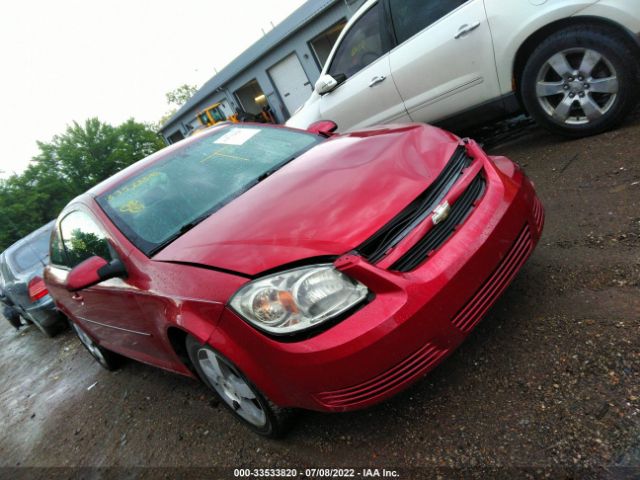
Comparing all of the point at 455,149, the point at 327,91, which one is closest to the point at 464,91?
the point at 327,91

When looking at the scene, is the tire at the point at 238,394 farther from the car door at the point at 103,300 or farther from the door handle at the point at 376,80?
the door handle at the point at 376,80

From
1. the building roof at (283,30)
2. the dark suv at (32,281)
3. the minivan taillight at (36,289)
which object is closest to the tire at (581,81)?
the dark suv at (32,281)

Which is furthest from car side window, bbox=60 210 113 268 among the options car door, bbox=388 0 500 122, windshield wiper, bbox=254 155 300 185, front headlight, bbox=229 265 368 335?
car door, bbox=388 0 500 122

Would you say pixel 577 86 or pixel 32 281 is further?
pixel 32 281

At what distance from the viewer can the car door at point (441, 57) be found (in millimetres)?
3514

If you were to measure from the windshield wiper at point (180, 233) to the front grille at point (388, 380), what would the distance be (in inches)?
42.8

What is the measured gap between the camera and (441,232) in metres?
1.75

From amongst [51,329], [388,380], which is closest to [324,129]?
[388,380]

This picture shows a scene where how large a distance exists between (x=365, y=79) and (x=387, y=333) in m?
3.43

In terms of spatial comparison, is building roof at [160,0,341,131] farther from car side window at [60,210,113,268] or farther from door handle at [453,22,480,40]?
car side window at [60,210,113,268]

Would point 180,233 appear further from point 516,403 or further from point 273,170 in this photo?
point 516,403

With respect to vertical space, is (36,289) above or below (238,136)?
below

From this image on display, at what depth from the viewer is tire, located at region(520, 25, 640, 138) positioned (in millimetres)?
3002

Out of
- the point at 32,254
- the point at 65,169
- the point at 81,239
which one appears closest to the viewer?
the point at 81,239
